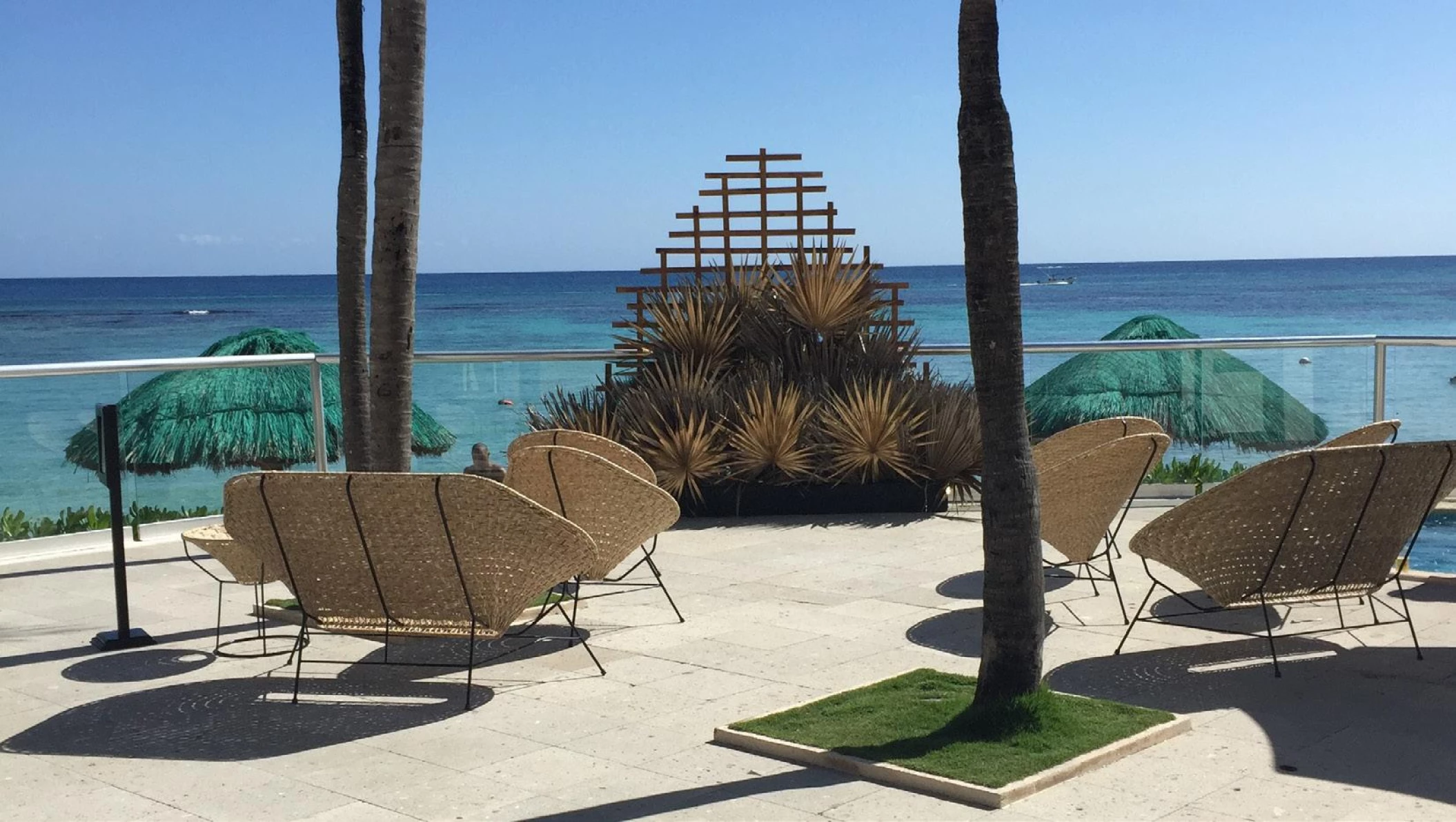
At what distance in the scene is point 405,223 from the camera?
20.3 ft

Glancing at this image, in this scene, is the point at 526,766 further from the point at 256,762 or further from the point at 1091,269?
the point at 1091,269

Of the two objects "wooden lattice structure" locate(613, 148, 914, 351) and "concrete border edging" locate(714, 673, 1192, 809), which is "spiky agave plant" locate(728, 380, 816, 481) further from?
"concrete border edging" locate(714, 673, 1192, 809)

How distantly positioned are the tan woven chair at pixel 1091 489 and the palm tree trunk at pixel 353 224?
10.4 ft

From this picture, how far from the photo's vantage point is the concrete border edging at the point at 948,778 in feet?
13.3

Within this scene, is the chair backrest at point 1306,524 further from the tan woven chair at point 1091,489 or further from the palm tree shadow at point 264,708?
the palm tree shadow at point 264,708

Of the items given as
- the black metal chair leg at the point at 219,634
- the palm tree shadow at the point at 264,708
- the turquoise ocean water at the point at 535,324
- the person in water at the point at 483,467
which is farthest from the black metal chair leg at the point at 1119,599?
the black metal chair leg at the point at 219,634

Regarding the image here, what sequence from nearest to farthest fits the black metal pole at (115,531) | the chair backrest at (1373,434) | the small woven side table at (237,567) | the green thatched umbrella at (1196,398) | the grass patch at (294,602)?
the small woven side table at (237,567)
the black metal pole at (115,531)
the chair backrest at (1373,434)
the grass patch at (294,602)
the green thatched umbrella at (1196,398)

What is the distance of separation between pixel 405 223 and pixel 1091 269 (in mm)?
97442

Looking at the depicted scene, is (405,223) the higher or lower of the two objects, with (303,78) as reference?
lower

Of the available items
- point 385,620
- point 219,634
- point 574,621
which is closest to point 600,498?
point 574,621

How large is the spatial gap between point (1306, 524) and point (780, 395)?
4.59 metres

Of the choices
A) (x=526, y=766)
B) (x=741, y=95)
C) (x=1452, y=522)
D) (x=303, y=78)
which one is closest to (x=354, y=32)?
(x=526, y=766)

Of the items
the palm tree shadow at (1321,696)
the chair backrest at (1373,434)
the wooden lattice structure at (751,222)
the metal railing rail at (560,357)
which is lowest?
the palm tree shadow at (1321,696)

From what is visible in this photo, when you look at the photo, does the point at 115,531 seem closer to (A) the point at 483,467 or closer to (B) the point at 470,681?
(A) the point at 483,467
